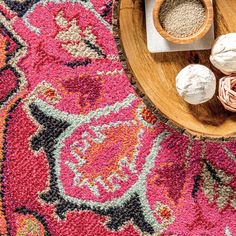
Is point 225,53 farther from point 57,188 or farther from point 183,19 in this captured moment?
point 57,188

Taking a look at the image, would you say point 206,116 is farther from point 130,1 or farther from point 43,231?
point 43,231

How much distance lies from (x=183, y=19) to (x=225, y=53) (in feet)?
0.32

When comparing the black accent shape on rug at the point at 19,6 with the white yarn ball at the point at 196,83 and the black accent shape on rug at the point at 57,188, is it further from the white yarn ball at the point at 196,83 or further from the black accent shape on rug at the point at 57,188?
the white yarn ball at the point at 196,83

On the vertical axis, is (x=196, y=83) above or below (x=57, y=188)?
above

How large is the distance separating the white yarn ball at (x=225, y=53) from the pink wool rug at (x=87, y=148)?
0.76 ft

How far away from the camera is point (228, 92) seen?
2.85 ft

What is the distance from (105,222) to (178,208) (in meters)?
0.16

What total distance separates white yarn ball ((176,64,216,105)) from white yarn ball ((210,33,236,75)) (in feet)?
0.07

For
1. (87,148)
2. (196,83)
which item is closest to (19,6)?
(87,148)

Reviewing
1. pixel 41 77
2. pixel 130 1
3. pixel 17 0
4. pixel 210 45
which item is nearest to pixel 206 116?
pixel 210 45

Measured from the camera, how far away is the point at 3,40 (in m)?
1.09

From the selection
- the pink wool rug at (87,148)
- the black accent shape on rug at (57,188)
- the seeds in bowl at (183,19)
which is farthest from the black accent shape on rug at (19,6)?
the seeds in bowl at (183,19)

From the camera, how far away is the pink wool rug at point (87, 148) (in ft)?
3.50

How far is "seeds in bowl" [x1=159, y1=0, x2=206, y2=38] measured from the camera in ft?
2.86
